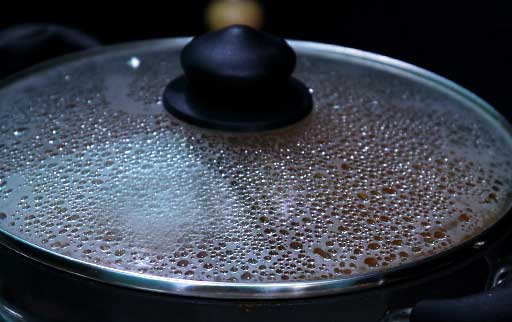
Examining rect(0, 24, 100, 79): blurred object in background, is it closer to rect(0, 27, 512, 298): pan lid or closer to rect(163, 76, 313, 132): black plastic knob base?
rect(0, 27, 512, 298): pan lid

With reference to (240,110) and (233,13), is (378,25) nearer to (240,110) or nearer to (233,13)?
(233,13)

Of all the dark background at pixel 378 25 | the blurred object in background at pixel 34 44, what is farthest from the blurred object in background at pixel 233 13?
the blurred object in background at pixel 34 44

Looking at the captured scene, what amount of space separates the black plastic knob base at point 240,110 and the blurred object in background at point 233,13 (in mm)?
1260

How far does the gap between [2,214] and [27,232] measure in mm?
42

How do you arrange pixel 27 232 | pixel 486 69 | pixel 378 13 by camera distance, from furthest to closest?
pixel 378 13
pixel 486 69
pixel 27 232

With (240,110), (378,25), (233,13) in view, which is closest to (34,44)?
(240,110)

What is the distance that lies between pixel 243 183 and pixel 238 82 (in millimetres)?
121

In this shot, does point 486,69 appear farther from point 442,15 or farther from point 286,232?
point 286,232

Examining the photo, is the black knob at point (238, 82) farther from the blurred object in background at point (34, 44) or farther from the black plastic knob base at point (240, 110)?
the blurred object in background at point (34, 44)

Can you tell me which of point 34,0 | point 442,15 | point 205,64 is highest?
point 205,64

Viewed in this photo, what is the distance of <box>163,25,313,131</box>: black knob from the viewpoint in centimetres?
83

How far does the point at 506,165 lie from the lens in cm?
86

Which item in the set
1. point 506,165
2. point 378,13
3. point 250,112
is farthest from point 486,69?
point 250,112

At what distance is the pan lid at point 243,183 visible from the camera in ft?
2.23
